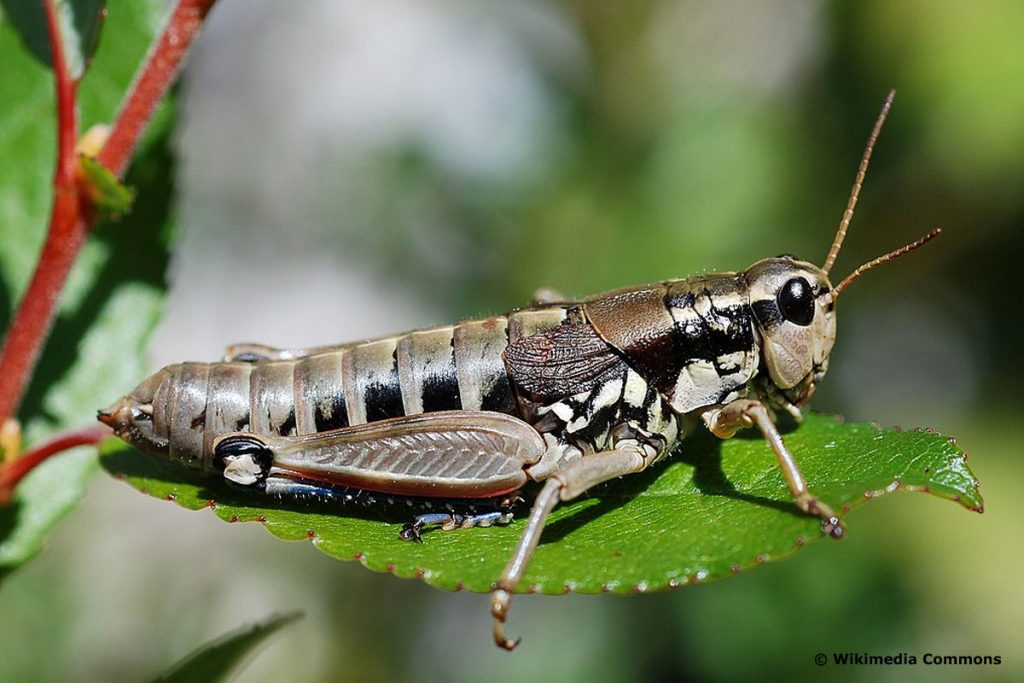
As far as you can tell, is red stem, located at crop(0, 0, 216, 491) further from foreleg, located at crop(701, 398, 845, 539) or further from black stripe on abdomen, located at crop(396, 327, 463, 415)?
foreleg, located at crop(701, 398, 845, 539)

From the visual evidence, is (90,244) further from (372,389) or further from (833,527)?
(833,527)

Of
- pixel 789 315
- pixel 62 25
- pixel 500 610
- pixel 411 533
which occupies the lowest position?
pixel 500 610

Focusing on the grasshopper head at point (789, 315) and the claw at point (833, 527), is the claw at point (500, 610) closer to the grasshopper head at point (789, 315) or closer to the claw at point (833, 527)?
the claw at point (833, 527)

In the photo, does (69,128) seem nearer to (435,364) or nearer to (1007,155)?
(435,364)

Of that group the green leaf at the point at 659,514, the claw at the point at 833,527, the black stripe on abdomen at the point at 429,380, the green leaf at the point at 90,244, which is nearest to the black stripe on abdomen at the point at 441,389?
the black stripe on abdomen at the point at 429,380

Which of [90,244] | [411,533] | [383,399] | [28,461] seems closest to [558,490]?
[411,533]
